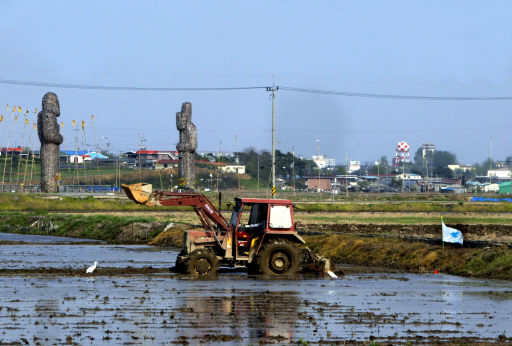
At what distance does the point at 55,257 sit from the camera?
39312mm

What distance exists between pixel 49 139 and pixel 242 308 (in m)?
67.5

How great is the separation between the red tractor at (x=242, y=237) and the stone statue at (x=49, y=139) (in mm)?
58028

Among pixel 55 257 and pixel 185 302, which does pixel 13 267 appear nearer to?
pixel 55 257

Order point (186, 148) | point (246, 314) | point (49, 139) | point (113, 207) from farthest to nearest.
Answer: point (186, 148) → point (49, 139) → point (113, 207) → point (246, 314)

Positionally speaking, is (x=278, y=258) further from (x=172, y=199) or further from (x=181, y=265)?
(x=172, y=199)

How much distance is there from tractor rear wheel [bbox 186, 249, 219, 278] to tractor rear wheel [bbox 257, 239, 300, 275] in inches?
66.7

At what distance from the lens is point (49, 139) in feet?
282

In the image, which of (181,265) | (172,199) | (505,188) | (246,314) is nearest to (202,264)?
(181,265)

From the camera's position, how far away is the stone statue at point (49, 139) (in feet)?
282

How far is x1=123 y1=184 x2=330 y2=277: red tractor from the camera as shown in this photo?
30.2 m

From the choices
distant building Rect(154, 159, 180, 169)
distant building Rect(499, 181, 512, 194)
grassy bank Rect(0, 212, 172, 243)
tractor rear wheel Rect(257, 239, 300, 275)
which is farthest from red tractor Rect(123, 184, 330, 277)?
distant building Rect(499, 181, 512, 194)

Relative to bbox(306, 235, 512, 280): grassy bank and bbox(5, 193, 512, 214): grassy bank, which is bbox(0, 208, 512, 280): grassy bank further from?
bbox(5, 193, 512, 214): grassy bank

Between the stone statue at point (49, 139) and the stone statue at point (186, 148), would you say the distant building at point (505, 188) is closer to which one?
the stone statue at point (186, 148)

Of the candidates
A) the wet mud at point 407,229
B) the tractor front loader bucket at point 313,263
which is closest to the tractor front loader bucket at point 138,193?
the tractor front loader bucket at point 313,263
